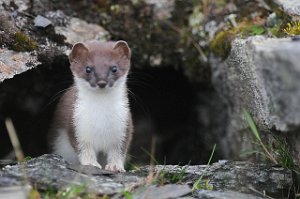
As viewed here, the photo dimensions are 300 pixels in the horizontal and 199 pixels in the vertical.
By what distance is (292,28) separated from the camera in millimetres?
4922

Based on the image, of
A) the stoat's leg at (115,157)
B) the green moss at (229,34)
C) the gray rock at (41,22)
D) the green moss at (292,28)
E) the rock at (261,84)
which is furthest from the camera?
the gray rock at (41,22)

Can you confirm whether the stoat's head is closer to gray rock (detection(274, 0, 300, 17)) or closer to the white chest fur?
the white chest fur

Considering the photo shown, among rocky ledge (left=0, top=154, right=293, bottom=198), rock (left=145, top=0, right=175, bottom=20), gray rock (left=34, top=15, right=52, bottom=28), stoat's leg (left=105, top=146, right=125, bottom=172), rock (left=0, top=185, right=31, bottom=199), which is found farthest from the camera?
rock (left=145, top=0, right=175, bottom=20)

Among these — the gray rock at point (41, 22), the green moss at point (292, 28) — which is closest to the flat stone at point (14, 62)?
the gray rock at point (41, 22)

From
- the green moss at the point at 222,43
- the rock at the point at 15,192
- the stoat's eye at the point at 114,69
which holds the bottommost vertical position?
the rock at the point at 15,192

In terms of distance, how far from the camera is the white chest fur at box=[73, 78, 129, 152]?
193 inches

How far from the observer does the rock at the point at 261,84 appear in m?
3.41

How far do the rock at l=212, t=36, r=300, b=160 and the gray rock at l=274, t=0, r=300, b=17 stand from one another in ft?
1.88

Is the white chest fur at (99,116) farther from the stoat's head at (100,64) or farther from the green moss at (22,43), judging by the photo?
the green moss at (22,43)

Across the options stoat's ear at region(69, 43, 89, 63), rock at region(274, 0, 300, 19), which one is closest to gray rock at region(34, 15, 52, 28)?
stoat's ear at region(69, 43, 89, 63)

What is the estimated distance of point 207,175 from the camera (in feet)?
15.0

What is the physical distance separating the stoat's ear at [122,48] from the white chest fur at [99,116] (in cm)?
30

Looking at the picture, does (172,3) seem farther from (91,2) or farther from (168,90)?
(168,90)

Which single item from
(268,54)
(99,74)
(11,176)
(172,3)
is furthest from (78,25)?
(268,54)
